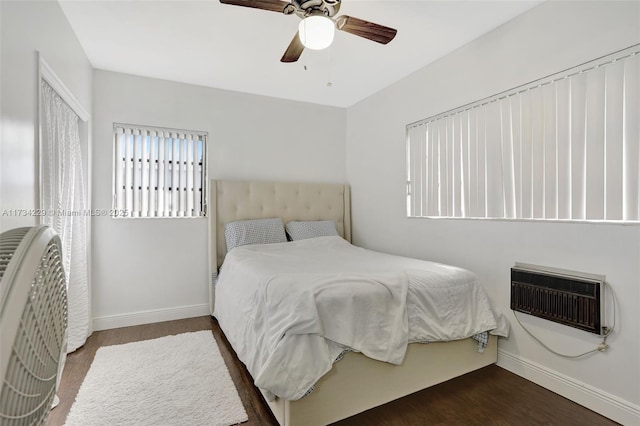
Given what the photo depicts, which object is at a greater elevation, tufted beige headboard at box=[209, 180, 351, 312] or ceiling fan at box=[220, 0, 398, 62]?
ceiling fan at box=[220, 0, 398, 62]

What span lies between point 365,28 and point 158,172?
254 centimetres

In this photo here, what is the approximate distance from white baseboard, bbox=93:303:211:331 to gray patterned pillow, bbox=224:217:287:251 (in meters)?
0.82

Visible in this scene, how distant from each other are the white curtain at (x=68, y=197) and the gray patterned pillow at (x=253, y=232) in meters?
1.25

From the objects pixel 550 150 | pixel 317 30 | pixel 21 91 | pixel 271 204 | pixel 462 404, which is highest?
pixel 317 30

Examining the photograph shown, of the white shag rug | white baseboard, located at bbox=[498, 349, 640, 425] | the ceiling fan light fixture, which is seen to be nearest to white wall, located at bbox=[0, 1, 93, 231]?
the white shag rug

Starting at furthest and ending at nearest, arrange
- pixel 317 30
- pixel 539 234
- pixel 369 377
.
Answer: pixel 539 234
pixel 369 377
pixel 317 30

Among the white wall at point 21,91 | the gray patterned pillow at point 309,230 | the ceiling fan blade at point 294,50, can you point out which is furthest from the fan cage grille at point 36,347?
the gray patterned pillow at point 309,230

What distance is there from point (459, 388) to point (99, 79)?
13.2 ft

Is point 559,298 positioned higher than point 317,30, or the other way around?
point 317,30

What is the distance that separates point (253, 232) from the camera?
3.33 m

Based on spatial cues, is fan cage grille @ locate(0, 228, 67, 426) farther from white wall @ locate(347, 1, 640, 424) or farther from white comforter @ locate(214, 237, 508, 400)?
white wall @ locate(347, 1, 640, 424)

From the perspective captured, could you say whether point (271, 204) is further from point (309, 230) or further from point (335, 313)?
point (335, 313)

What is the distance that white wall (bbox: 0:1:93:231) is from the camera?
4.64 ft

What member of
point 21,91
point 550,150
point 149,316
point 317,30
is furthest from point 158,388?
point 550,150
